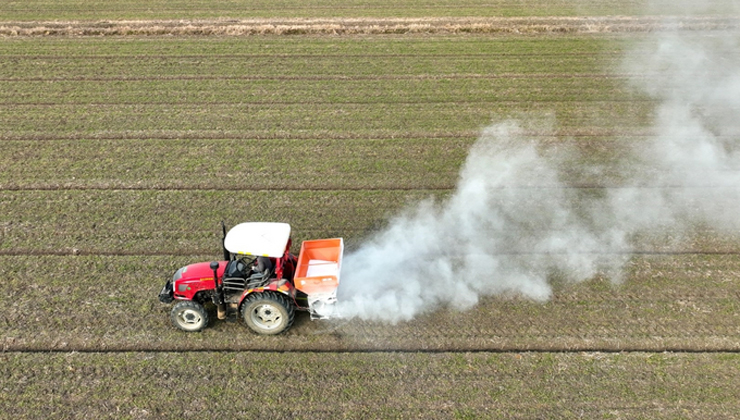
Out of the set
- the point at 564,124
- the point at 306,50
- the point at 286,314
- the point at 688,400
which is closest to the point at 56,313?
the point at 286,314

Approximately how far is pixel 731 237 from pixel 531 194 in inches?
167

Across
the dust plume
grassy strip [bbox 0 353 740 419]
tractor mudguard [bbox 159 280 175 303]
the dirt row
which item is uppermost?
the dirt row

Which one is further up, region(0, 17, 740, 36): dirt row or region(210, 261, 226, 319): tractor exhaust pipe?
region(0, 17, 740, 36): dirt row

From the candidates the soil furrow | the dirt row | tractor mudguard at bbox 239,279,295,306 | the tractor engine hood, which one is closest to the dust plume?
tractor mudguard at bbox 239,279,295,306

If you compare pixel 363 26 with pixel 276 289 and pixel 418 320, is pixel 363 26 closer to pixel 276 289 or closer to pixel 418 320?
pixel 418 320

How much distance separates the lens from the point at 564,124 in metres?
18.0

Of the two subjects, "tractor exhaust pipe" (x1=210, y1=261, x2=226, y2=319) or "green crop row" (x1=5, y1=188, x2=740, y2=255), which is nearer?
"tractor exhaust pipe" (x1=210, y1=261, x2=226, y2=319)

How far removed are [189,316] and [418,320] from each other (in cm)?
384

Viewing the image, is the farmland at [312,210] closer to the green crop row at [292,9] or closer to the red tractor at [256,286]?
the red tractor at [256,286]

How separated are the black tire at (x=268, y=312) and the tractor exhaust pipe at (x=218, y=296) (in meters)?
0.42

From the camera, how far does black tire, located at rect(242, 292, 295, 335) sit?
374 inches

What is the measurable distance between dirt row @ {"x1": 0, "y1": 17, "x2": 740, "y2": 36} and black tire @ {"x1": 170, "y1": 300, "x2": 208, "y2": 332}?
1858 centimetres

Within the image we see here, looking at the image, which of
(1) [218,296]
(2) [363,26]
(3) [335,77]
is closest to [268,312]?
(1) [218,296]

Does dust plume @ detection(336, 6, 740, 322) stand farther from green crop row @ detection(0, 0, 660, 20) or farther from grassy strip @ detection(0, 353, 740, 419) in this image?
green crop row @ detection(0, 0, 660, 20)
